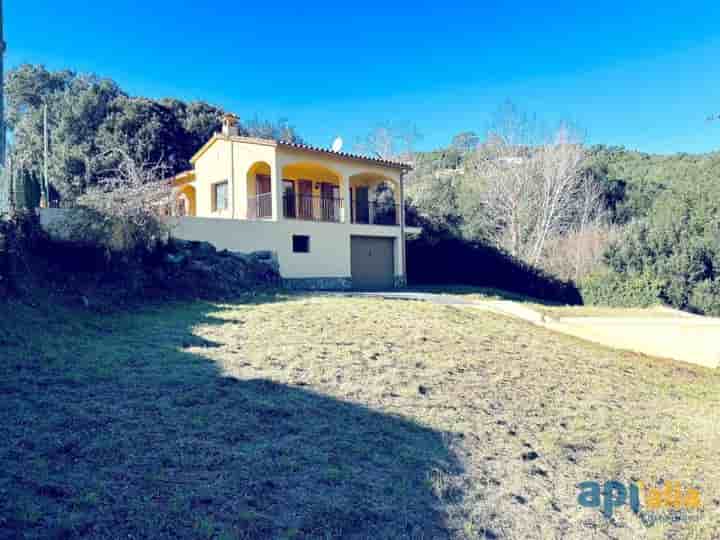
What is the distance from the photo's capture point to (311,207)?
20797 millimetres

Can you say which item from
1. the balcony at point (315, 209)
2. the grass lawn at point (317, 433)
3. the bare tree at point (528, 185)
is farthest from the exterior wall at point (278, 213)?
the bare tree at point (528, 185)

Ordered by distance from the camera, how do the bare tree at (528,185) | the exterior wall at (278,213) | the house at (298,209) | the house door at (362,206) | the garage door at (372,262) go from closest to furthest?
the exterior wall at (278,213), the house at (298,209), the garage door at (372,262), the house door at (362,206), the bare tree at (528,185)

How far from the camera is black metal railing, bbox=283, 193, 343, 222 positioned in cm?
2042

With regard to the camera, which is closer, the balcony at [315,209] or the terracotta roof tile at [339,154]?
the terracotta roof tile at [339,154]

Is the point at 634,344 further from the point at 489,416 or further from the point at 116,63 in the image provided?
the point at 116,63

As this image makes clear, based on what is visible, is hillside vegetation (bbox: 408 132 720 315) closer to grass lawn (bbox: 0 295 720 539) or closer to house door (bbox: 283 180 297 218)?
house door (bbox: 283 180 297 218)

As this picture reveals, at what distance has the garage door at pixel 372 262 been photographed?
20.3 metres

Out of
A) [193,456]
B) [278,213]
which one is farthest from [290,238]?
[193,456]

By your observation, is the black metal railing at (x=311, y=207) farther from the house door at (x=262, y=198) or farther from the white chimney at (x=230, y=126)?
the white chimney at (x=230, y=126)

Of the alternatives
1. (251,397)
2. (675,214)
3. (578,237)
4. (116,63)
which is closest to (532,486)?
(251,397)

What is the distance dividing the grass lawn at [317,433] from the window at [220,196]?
41.6ft

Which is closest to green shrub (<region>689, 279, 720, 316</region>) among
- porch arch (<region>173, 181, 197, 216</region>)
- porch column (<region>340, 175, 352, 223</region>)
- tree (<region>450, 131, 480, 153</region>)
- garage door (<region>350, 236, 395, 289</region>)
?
garage door (<region>350, 236, 395, 289</region>)

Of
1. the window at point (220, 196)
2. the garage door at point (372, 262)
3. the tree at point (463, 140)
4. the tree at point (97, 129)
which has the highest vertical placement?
the tree at point (463, 140)

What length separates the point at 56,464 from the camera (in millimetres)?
3527
